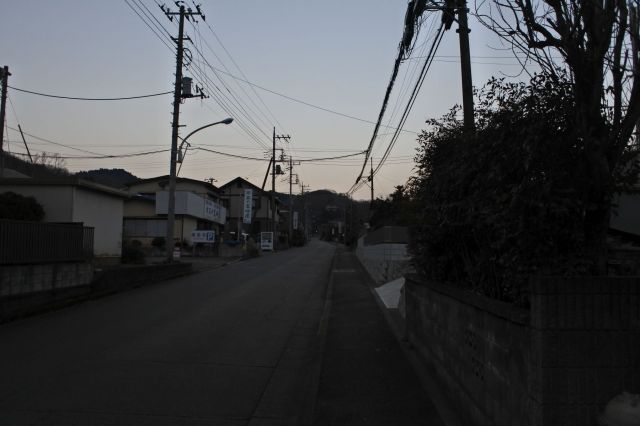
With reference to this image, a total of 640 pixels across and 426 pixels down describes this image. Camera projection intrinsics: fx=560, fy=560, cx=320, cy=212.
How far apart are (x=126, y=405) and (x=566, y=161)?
484 cm

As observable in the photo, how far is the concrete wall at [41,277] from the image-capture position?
483 inches

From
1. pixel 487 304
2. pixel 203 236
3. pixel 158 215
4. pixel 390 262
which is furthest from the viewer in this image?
pixel 158 215

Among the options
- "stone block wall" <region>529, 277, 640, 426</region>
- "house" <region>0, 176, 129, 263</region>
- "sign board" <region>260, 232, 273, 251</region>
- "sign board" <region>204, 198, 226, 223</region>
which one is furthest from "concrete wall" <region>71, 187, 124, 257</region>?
"sign board" <region>260, 232, 273, 251</region>

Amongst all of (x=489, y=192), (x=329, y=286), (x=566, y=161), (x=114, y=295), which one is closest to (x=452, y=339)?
(x=489, y=192)

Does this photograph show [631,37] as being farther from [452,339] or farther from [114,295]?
[114,295]

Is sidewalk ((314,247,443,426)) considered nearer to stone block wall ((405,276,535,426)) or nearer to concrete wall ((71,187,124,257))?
stone block wall ((405,276,535,426))

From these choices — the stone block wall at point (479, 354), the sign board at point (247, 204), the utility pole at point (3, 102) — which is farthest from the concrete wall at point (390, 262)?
the sign board at point (247, 204)

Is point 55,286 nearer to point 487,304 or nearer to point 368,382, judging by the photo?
point 368,382

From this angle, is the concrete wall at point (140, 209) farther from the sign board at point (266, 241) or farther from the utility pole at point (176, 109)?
the utility pole at point (176, 109)

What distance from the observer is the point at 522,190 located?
4.01m

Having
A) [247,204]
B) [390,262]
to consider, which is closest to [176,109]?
[390,262]

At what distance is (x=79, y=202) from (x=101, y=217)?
2051mm

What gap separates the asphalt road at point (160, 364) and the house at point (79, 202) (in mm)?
6523

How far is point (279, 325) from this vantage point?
1202cm
